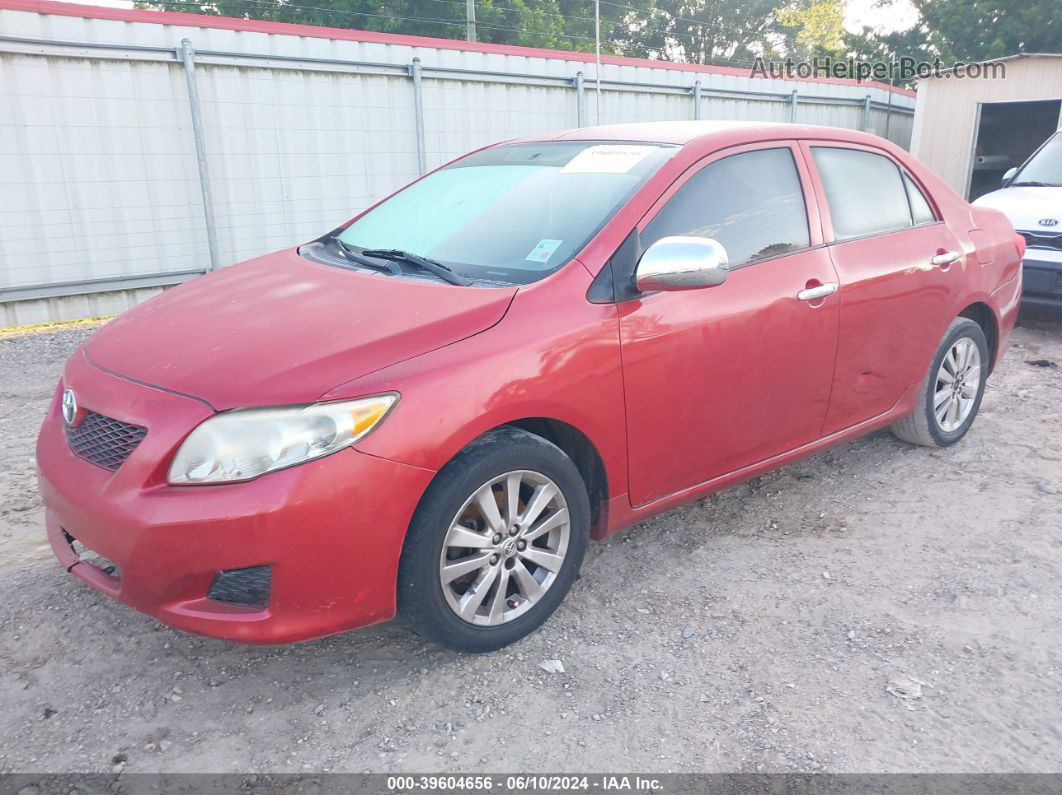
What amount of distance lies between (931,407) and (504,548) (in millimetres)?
2758

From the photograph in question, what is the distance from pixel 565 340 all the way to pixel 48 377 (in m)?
4.69

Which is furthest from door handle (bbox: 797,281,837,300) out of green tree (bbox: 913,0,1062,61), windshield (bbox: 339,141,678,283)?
green tree (bbox: 913,0,1062,61)

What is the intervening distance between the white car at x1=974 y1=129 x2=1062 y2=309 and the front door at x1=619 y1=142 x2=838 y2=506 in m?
4.43

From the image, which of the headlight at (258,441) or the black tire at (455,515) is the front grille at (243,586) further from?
the black tire at (455,515)

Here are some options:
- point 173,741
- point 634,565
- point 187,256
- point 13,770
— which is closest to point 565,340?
point 634,565

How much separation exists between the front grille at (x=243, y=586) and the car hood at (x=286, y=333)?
18.2 inches

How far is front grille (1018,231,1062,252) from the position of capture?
23.0 feet

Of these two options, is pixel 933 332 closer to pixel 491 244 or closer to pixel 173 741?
pixel 491 244

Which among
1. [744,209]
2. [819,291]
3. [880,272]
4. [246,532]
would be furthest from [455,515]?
[880,272]

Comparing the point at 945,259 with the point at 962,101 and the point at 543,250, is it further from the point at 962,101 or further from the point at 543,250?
the point at 962,101

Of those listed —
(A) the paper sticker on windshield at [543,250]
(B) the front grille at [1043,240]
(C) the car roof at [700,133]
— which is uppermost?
(C) the car roof at [700,133]

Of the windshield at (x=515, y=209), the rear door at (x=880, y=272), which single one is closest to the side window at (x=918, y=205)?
the rear door at (x=880, y=272)

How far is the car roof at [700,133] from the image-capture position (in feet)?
11.1

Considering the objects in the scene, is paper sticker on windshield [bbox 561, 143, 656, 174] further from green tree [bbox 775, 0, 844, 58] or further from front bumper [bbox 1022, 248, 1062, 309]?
green tree [bbox 775, 0, 844, 58]
